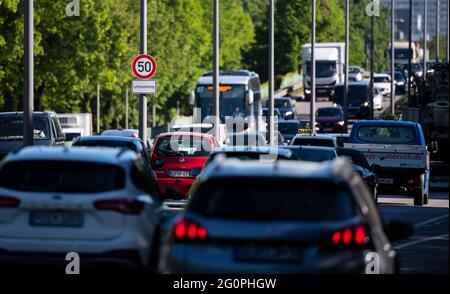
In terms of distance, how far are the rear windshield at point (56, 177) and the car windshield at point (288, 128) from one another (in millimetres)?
41232

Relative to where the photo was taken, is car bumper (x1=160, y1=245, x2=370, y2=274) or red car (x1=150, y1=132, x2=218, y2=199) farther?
red car (x1=150, y1=132, x2=218, y2=199)

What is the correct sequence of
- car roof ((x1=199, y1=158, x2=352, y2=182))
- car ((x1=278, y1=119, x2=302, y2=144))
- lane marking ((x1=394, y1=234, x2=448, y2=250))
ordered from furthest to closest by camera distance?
car ((x1=278, y1=119, x2=302, y2=144))
lane marking ((x1=394, y1=234, x2=448, y2=250))
car roof ((x1=199, y1=158, x2=352, y2=182))

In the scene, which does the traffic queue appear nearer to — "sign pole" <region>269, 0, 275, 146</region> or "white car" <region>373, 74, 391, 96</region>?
"sign pole" <region>269, 0, 275, 146</region>

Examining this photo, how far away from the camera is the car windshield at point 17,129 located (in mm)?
36219

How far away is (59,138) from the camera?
120ft

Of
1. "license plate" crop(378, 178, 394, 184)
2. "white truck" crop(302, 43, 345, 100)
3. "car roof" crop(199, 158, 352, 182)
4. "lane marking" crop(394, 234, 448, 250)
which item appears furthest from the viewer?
"white truck" crop(302, 43, 345, 100)

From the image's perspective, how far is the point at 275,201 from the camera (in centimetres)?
1181

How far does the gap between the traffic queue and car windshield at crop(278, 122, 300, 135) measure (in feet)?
108

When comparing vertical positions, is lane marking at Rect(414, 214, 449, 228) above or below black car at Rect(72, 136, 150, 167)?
below

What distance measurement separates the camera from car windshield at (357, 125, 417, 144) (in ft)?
117

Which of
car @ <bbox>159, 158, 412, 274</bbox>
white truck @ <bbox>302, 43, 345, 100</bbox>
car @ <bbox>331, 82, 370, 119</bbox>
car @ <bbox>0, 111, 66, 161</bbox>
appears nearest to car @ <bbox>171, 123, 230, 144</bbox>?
car @ <bbox>0, 111, 66, 161</bbox>

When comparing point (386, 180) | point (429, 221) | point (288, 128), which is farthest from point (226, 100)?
point (429, 221)
